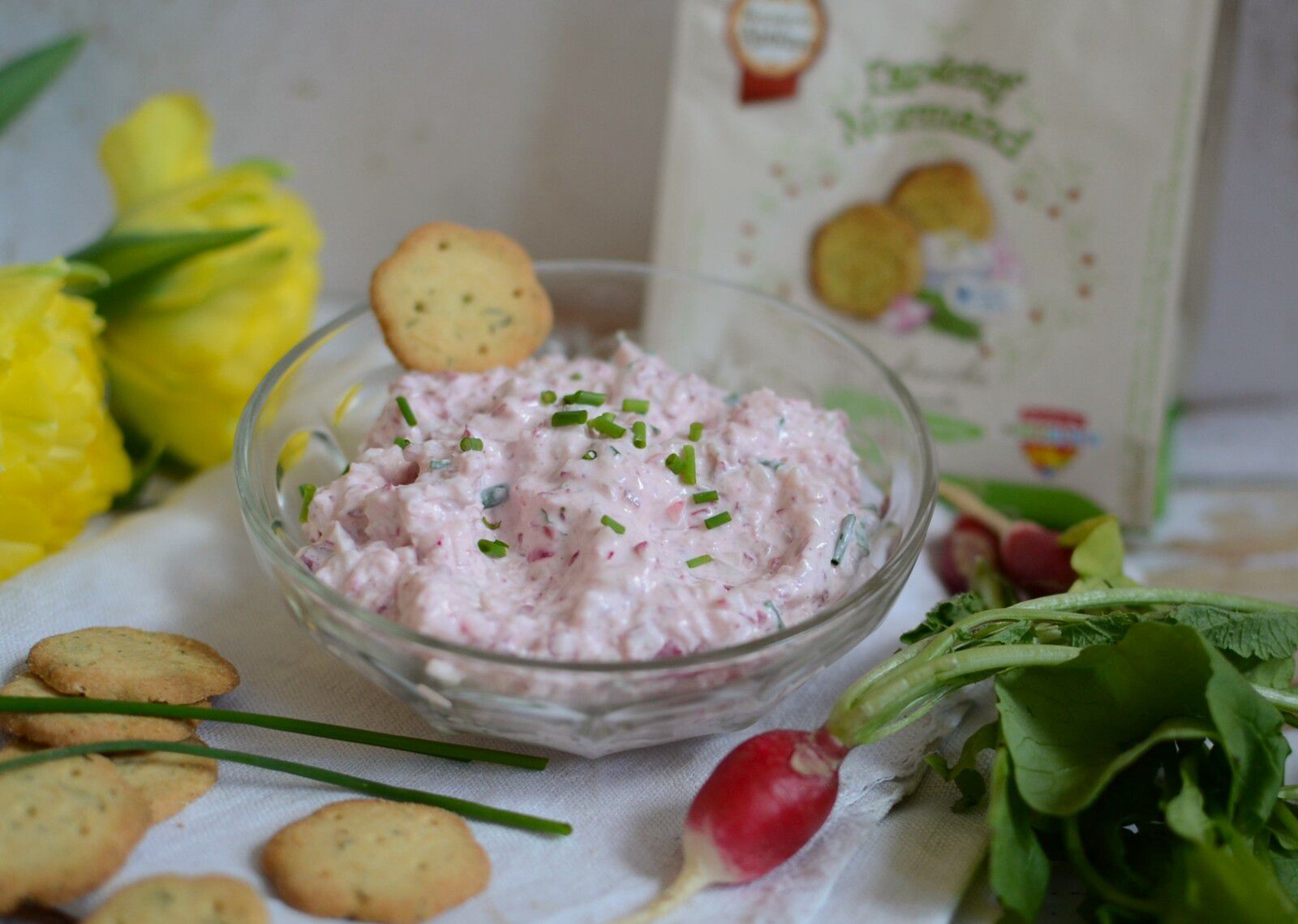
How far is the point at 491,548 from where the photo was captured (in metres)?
1.43

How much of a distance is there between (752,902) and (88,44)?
2.17 m

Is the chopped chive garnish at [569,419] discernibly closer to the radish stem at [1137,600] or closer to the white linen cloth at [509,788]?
the white linen cloth at [509,788]

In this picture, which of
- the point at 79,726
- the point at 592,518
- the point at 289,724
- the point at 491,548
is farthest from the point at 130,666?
the point at 592,518

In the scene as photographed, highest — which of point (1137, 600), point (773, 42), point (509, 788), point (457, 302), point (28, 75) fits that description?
point (773, 42)

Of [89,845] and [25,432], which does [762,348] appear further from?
[89,845]

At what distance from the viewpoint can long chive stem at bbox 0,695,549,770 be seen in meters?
1.37

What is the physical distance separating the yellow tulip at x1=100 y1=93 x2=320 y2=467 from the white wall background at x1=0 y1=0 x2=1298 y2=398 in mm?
410

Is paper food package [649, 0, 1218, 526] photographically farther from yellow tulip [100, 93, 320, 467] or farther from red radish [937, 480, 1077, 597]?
yellow tulip [100, 93, 320, 467]

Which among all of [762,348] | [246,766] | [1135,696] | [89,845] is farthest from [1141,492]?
[89,845]

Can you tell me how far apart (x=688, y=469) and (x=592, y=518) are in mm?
172

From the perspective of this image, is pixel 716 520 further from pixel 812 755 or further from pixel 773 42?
pixel 773 42

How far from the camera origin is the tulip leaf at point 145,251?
6.25 ft

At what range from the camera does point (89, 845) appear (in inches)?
48.4

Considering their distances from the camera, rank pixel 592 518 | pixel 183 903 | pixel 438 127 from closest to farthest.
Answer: pixel 183 903 < pixel 592 518 < pixel 438 127
